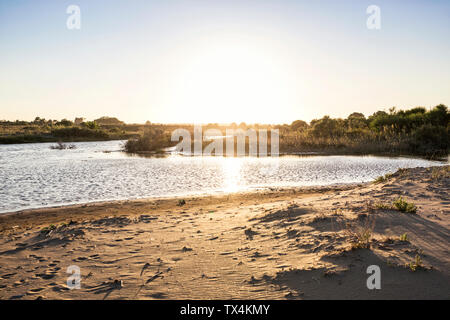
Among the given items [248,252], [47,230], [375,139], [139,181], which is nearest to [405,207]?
[248,252]

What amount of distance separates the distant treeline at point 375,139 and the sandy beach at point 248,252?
2781cm

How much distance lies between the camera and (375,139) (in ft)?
125

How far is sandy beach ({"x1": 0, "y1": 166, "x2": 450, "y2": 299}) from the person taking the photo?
15.3 ft

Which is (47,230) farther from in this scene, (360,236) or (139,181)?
(139,181)

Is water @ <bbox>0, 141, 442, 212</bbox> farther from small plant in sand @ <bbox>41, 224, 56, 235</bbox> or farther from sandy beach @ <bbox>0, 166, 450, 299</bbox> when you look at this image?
small plant in sand @ <bbox>41, 224, 56, 235</bbox>

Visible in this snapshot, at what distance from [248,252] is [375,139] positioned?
122 ft

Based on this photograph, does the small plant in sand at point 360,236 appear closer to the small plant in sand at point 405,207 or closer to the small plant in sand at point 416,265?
the small plant in sand at point 416,265

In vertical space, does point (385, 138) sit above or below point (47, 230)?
above

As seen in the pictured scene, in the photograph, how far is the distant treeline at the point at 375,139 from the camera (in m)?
34.8

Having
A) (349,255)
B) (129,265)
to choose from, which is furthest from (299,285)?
(129,265)

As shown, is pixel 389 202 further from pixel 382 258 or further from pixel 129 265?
pixel 129 265

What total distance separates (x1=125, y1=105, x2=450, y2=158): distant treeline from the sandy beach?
2781 cm

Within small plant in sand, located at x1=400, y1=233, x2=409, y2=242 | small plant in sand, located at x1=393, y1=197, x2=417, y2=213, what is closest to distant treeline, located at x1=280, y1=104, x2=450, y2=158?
small plant in sand, located at x1=393, y1=197, x2=417, y2=213
